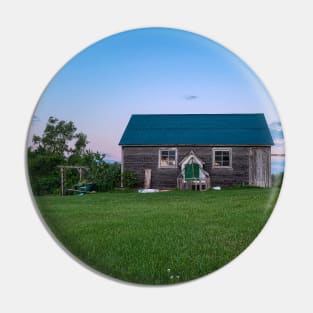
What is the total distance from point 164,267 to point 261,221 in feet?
3.90

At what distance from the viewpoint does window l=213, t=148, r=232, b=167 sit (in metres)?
5.52

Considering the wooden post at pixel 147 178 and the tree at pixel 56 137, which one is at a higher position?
the tree at pixel 56 137

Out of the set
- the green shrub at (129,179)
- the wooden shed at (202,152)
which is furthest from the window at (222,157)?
the green shrub at (129,179)

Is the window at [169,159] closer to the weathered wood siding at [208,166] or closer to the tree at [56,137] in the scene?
the weathered wood siding at [208,166]

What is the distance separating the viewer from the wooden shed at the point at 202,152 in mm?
5520

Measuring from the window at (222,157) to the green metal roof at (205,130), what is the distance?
9 centimetres

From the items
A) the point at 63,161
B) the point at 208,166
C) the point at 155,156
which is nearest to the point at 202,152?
the point at 208,166

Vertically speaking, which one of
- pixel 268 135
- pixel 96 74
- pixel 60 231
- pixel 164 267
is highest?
pixel 96 74

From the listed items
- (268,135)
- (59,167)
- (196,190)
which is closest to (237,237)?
(196,190)

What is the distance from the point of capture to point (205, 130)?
552 centimetres

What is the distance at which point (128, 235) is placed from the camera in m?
5.36

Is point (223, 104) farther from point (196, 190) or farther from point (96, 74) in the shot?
point (96, 74)

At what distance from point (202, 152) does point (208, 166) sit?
168 millimetres

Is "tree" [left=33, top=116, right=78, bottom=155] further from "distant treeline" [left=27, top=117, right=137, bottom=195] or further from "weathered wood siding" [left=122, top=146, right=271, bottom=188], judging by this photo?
"weathered wood siding" [left=122, top=146, right=271, bottom=188]
